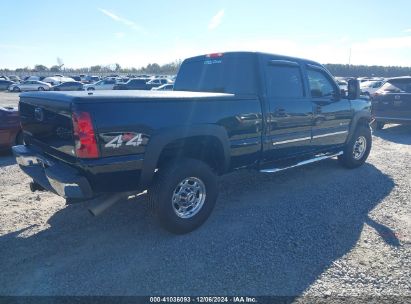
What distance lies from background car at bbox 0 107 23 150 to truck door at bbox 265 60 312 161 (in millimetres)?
5603

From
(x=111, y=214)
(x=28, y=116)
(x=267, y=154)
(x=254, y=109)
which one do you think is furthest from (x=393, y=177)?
(x=28, y=116)

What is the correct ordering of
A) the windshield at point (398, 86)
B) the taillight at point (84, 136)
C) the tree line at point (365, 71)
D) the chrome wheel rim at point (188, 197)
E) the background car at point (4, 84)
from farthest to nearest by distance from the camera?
1. the tree line at point (365, 71)
2. the background car at point (4, 84)
3. the windshield at point (398, 86)
4. the chrome wheel rim at point (188, 197)
5. the taillight at point (84, 136)

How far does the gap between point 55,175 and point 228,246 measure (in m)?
1.87

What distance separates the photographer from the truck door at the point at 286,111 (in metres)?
4.51

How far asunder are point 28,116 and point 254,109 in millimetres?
2695

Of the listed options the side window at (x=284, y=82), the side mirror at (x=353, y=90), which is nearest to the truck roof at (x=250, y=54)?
the side window at (x=284, y=82)

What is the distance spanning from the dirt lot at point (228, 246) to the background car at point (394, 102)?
19.9 feet

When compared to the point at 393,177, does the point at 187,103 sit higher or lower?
higher

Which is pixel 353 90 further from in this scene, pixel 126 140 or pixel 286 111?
pixel 126 140

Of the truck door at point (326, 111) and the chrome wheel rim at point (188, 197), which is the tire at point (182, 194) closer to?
the chrome wheel rim at point (188, 197)

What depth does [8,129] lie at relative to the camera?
7.10 m

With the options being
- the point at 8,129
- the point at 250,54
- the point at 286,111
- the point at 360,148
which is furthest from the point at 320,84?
the point at 8,129

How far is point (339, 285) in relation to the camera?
2.93m

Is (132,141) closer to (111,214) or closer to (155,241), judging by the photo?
(155,241)
